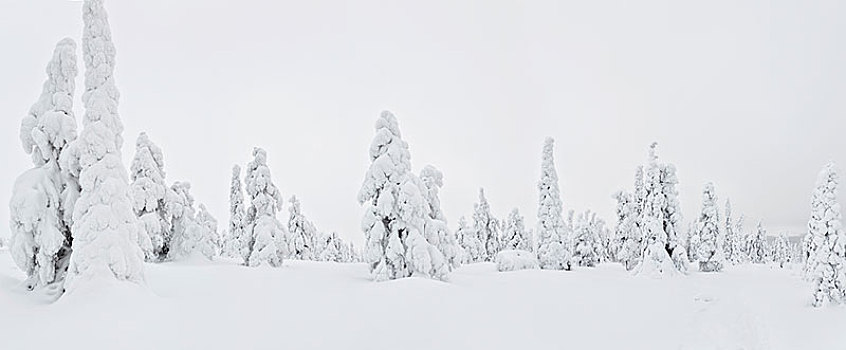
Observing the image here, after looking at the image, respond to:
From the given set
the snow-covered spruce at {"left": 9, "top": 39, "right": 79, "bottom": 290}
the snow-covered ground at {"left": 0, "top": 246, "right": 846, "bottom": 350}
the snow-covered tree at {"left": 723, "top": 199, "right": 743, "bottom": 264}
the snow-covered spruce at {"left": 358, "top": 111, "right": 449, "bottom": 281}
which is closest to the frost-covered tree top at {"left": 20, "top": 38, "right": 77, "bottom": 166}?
the snow-covered spruce at {"left": 9, "top": 39, "right": 79, "bottom": 290}

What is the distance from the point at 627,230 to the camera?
5512cm

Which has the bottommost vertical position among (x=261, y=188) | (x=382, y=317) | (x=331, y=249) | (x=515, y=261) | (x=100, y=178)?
(x=382, y=317)

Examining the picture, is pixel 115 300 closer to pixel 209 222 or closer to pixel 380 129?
pixel 380 129

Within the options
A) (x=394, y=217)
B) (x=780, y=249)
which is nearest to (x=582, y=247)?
(x=394, y=217)

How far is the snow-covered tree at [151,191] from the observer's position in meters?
32.2

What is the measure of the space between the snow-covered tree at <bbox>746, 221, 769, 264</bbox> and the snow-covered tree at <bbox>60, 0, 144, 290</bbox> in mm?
111364

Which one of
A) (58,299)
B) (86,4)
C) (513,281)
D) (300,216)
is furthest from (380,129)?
(300,216)

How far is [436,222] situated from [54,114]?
16939 millimetres

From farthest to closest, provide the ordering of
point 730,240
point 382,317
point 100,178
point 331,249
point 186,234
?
point 730,240
point 331,249
point 186,234
point 382,317
point 100,178

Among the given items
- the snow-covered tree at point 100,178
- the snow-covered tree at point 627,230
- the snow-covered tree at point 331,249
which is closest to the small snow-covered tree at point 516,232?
the snow-covered tree at point 627,230

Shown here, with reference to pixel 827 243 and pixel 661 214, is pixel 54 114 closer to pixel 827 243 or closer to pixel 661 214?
pixel 827 243

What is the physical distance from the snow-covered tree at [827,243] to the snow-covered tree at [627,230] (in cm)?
2598

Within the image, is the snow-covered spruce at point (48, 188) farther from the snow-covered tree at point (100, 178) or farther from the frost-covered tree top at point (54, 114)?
the snow-covered tree at point (100, 178)

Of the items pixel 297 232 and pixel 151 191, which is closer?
pixel 151 191
